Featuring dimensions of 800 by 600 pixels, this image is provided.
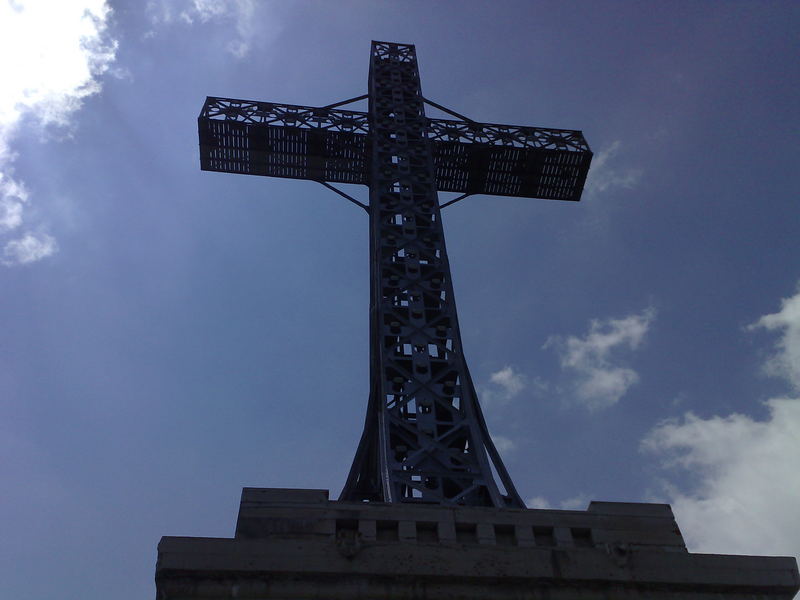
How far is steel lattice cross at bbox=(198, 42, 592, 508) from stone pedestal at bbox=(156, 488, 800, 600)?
83.6 inches

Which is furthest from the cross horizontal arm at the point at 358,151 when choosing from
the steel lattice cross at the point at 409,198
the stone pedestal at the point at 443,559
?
the stone pedestal at the point at 443,559

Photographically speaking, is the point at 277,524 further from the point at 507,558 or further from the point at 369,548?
the point at 507,558

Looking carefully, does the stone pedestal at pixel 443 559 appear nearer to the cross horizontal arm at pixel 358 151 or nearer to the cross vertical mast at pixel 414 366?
the cross vertical mast at pixel 414 366

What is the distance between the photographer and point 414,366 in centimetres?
1645

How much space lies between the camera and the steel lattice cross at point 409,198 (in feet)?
48.3

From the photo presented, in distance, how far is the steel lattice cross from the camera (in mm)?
14719

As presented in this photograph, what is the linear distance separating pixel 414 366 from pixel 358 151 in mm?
8898

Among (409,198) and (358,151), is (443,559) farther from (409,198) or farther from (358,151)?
(358,151)

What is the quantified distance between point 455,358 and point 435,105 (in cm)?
1091

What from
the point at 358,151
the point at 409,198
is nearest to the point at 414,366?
the point at 409,198

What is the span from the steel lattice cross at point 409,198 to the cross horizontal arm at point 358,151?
29 mm

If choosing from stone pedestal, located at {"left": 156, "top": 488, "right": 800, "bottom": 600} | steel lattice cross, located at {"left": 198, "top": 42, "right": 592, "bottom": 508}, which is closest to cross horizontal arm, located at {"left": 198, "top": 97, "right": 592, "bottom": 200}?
steel lattice cross, located at {"left": 198, "top": 42, "right": 592, "bottom": 508}

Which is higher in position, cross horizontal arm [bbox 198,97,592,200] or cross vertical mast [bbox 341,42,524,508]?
cross horizontal arm [bbox 198,97,592,200]

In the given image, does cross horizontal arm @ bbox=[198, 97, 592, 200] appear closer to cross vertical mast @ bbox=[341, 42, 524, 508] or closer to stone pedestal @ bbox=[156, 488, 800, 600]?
cross vertical mast @ bbox=[341, 42, 524, 508]
